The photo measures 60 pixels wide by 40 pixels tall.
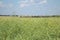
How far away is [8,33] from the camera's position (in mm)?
2348

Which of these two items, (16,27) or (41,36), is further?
(16,27)

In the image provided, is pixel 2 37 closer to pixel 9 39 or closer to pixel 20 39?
pixel 9 39

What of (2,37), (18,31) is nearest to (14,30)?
(18,31)

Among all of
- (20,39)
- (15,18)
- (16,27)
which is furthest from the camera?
(15,18)

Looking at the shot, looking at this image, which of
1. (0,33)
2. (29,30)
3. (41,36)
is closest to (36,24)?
(29,30)

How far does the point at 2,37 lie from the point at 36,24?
608mm

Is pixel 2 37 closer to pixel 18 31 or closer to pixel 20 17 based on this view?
pixel 18 31

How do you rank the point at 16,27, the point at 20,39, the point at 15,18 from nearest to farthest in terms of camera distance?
the point at 20,39 < the point at 16,27 < the point at 15,18

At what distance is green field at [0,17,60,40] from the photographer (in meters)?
2.24

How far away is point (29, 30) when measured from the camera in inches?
95.8

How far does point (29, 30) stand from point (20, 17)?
498 mm

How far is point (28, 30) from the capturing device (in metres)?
2.43

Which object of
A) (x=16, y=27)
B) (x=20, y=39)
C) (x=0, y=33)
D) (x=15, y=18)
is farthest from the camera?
(x=15, y=18)

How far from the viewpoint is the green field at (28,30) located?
224 cm
